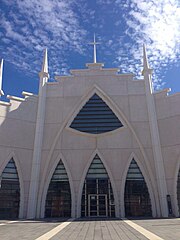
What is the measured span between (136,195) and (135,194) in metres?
0.13

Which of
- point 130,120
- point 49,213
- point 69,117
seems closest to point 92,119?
point 69,117

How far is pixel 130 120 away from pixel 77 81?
7.72 meters

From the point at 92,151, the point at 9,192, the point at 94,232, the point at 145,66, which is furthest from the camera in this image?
the point at 145,66

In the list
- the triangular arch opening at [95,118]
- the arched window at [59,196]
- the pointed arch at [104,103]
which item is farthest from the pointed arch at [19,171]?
the triangular arch opening at [95,118]

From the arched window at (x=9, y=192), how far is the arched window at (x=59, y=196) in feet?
9.95

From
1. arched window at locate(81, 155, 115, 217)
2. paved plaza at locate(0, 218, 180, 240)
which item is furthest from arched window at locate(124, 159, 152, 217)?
paved plaza at locate(0, 218, 180, 240)

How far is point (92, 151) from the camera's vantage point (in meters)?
24.9

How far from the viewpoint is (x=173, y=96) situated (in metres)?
25.8

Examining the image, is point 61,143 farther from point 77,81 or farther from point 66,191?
point 77,81

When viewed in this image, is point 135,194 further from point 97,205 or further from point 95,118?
point 95,118

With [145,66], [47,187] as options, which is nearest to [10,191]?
[47,187]

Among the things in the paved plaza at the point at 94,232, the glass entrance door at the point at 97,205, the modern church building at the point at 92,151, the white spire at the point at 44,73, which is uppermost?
the white spire at the point at 44,73

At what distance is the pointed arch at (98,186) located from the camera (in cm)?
2331

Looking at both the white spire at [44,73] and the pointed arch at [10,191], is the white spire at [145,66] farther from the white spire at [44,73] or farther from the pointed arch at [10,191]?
the pointed arch at [10,191]
